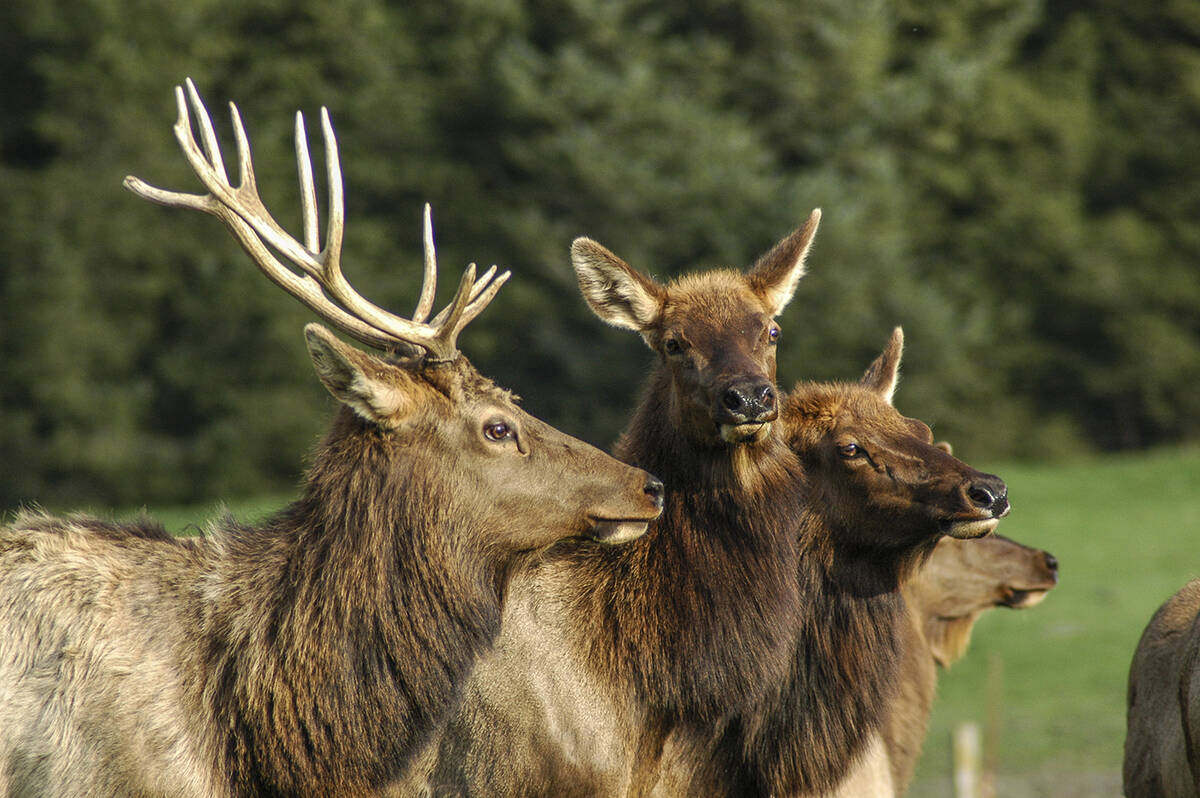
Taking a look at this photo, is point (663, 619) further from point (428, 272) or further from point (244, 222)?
point (244, 222)

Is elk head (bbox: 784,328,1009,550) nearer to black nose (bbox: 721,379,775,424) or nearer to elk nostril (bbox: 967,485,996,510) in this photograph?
elk nostril (bbox: 967,485,996,510)

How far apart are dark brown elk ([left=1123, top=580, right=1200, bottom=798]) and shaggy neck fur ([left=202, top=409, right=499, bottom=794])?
121 inches

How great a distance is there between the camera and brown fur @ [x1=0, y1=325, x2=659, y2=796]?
5.09 metres

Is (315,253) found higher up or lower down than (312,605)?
higher up

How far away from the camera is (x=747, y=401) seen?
591 centimetres

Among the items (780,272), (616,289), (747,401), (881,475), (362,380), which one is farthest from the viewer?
(780,272)

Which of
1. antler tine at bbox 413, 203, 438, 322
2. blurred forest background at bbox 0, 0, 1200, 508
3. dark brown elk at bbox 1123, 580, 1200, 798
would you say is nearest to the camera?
antler tine at bbox 413, 203, 438, 322

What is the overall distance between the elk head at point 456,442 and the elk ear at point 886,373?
2.15 m

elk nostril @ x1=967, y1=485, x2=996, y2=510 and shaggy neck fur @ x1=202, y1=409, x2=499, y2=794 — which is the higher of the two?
elk nostril @ x1=967, y1=485, x2=996, y2=510

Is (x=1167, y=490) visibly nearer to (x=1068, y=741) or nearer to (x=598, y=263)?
(x=1068, y=741)

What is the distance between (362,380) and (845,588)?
2.46 metres

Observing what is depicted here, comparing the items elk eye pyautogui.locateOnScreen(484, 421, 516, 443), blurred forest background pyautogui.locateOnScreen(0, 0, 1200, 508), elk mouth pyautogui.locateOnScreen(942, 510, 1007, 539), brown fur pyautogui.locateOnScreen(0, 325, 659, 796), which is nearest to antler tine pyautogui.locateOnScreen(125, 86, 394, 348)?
brown fur pyautogui.locateOnScreen(0, 325, 659, 796)

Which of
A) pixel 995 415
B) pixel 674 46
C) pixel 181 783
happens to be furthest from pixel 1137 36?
pixel 181 783

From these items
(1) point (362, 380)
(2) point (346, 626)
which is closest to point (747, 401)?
(1) point (362, 380)
